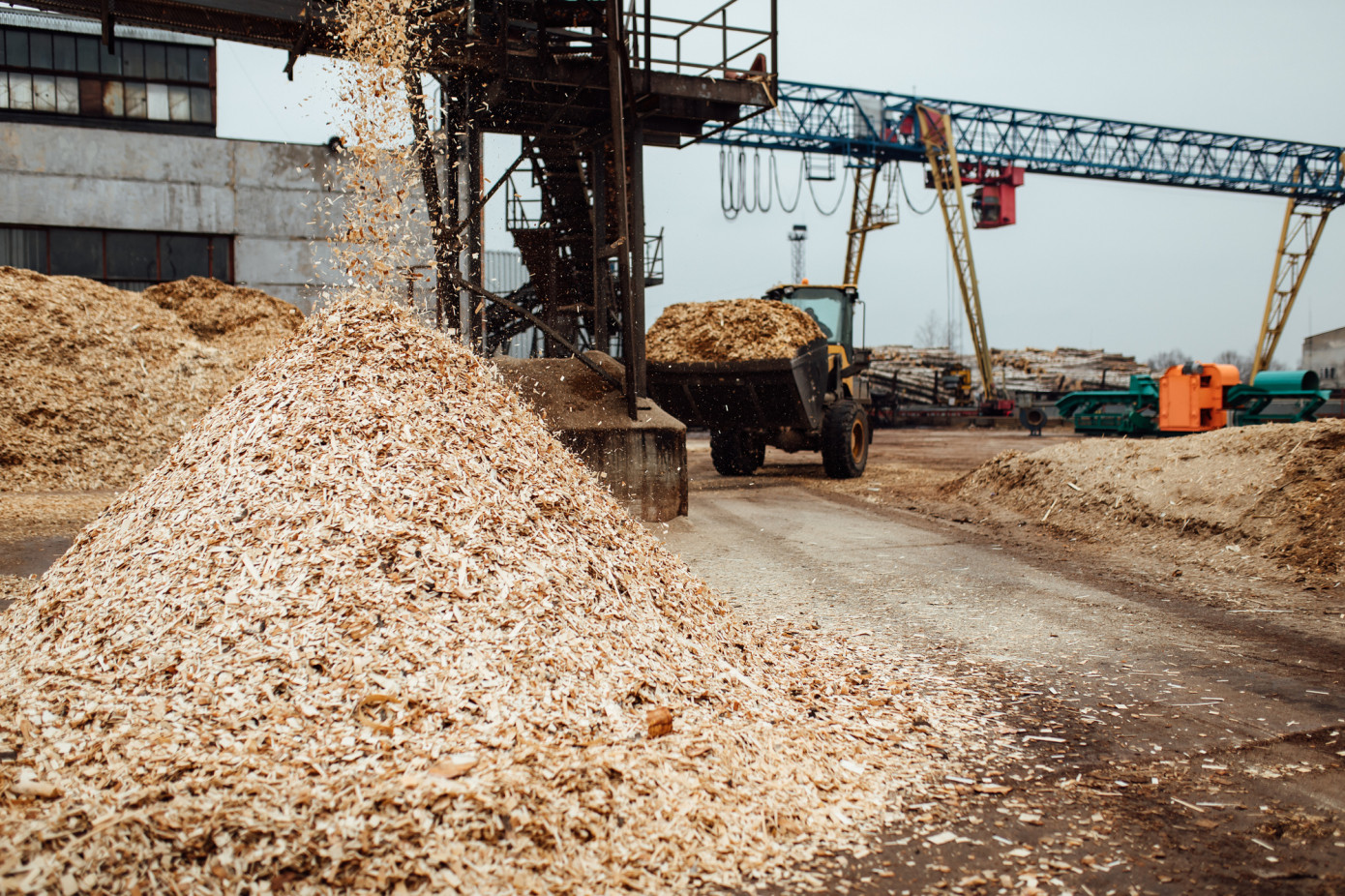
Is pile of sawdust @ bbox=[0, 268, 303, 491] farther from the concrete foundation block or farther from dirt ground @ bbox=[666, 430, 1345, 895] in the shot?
dirt ground @ bbox=[666, 430, 1345, 895]

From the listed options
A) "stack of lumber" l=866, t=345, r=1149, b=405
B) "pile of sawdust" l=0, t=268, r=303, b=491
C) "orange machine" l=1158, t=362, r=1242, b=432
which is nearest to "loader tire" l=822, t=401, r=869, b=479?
"orange machine" l=1158, t=362, r=1242, b=432

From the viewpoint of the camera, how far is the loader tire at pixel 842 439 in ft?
39.7

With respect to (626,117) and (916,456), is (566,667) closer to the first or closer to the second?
(626,117)

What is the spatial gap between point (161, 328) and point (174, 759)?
12.5 m

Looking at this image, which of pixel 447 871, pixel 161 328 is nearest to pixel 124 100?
pixel 161 328

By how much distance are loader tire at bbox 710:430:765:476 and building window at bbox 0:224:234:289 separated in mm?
11765

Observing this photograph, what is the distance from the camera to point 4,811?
2.38 m

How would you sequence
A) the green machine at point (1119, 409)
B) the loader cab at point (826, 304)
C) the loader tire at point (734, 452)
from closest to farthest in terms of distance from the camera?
1. the loader tire at point (734, 452)
2. the loader cab at point (826, 304)
3. the green machine at point (1119, 409)

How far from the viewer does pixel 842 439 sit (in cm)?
1209

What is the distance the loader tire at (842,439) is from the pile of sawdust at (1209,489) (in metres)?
2.10

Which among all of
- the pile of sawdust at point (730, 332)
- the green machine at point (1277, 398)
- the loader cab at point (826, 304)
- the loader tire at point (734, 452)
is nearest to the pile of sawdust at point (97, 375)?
the pile of sawdust at point (730, 332)

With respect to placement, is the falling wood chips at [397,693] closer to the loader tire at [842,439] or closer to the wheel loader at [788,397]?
the wheel loader at [788,397]

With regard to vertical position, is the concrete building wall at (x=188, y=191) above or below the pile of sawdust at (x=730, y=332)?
above

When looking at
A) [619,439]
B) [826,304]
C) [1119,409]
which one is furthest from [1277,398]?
[619,439]
